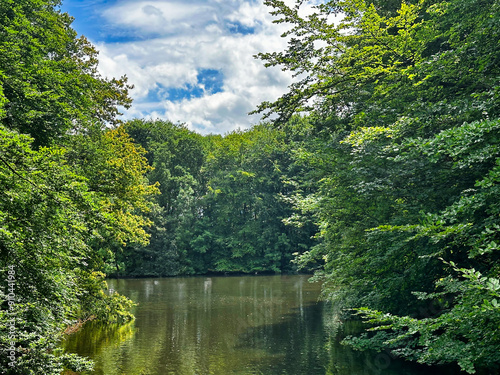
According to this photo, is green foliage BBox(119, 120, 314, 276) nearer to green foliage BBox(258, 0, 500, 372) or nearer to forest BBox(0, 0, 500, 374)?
forest BBox(0, 0, 500, 374)

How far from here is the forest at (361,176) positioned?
5.92m

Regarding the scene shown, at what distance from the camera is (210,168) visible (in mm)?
49000

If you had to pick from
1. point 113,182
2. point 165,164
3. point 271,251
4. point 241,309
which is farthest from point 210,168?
point 113,182

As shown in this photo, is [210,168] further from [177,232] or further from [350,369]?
[350,369]

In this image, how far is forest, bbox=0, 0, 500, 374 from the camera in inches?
233

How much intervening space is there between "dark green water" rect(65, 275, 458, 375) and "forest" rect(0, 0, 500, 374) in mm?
1001

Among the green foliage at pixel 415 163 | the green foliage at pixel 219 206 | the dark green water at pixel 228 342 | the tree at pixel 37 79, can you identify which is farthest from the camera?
the green foliage at pixel 219 206

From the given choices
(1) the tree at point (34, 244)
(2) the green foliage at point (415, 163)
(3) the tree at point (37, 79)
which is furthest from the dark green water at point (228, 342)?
(3) the tree at point (37, 79)

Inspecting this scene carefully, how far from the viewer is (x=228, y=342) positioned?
43.5 feet

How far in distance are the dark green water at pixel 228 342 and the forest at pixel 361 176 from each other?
100cm

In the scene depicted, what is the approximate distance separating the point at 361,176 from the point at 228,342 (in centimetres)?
758

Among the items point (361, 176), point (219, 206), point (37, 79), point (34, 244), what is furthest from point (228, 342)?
point (219, 206)

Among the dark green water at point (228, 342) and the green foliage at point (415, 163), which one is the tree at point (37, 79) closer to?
the green foliage at point (415, 163)

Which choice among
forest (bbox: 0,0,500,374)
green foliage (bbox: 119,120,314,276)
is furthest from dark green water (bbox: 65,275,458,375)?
green foliage (bbox: 119,120,314,276)
